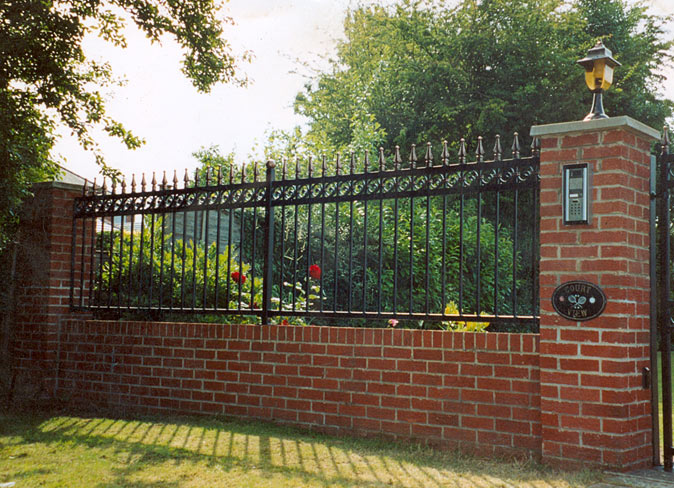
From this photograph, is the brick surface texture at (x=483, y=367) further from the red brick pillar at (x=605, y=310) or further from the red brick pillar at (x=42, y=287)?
the red brick pillar at (x=42, y=287)

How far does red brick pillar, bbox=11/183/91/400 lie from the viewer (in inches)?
285

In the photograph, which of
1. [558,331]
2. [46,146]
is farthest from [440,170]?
[46,146]

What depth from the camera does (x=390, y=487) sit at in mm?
3850

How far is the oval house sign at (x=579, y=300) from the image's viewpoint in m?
4.16

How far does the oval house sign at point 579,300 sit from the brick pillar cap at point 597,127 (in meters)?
0.95

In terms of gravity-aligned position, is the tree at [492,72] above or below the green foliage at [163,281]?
above

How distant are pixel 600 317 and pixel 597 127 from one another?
1160 mm

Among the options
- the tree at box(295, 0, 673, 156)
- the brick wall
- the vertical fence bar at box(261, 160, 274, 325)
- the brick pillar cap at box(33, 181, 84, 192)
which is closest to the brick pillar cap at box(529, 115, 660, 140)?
the brick wall

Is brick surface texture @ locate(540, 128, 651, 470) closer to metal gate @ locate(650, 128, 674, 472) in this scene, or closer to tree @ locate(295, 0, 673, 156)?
metal gate @ locate(650, 128, 674, 472)

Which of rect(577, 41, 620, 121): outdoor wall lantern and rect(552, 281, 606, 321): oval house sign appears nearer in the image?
rect(552, 281, 606, 321): oval house sign

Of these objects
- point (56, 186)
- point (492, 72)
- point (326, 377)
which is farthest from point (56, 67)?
point (492, 72)

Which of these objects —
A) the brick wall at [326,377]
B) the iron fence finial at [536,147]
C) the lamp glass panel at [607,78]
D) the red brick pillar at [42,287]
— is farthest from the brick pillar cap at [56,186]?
the lamp glass panel at [607,78]

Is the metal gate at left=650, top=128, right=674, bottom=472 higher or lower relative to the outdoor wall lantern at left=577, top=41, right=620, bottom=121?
lower

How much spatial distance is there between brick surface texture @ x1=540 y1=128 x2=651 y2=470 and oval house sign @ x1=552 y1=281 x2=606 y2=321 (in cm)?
4
